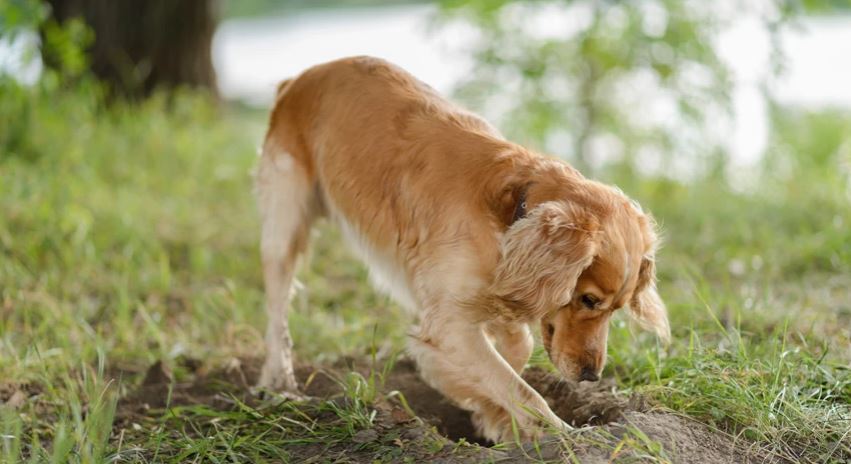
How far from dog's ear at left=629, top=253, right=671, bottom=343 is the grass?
154mm

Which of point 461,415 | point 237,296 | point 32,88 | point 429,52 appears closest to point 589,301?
point 461,415

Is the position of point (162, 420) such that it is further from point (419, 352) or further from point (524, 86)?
point (524, 86)

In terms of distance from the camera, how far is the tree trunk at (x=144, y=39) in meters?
8.86

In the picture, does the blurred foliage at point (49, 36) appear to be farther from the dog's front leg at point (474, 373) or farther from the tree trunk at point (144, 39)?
the dog's front leg at point (474, 373)

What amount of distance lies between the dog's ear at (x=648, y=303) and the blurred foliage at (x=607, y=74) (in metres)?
4.33

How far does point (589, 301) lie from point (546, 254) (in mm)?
252

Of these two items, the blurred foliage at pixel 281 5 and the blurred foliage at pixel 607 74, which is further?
the blurred foliage at pixel 281 5

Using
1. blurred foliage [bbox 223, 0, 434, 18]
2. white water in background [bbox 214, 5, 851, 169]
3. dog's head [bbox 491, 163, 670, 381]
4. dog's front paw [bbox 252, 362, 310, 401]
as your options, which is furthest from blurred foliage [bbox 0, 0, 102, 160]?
blurred foliage [bbox 223, 0, 434, 18]

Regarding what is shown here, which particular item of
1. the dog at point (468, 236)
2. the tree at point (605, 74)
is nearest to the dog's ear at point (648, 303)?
the dog at point (468, 236)

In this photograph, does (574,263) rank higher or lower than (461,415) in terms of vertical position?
higher

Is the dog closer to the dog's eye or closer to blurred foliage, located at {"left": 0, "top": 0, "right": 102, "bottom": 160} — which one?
the dog's eye

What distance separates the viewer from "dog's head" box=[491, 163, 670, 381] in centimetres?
334

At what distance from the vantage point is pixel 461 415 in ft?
13.7

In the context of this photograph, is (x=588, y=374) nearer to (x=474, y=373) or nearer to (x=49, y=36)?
(x=474, y=373)
